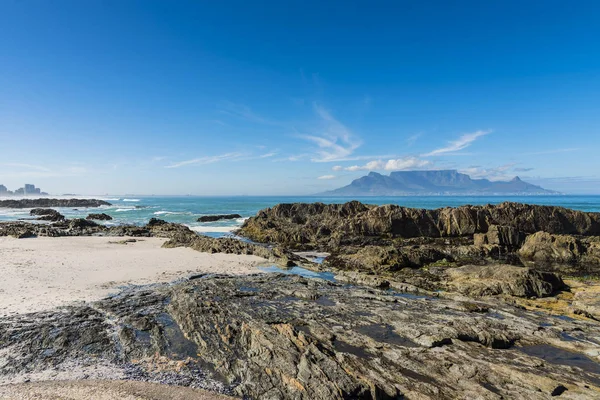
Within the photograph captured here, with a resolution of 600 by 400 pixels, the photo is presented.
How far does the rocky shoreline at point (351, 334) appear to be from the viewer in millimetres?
8945

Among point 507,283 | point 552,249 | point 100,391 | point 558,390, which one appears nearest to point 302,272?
point 507,283

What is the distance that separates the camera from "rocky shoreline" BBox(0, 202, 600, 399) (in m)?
8.95

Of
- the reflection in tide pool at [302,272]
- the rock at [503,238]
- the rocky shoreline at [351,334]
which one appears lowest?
the reflection in tide pool at [302,272]

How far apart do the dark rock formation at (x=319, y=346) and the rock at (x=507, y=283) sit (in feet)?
7.11

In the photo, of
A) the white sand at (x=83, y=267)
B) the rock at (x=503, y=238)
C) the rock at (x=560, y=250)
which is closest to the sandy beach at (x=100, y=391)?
the white sand at (x=83, y=267)

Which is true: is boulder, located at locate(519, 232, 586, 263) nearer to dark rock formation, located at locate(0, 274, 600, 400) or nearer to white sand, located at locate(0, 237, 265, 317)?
dark rock formation, located at locate(0, 274, 600, 400)

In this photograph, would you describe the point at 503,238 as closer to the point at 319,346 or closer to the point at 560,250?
the point at 560,250

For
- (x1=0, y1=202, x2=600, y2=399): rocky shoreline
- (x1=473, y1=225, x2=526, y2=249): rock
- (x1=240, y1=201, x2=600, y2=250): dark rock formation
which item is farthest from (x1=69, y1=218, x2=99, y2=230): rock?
(x1=473, y1=225, x2=526, y2=249): rock

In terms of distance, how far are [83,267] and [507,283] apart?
2986 centimetres

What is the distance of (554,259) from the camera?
25641 millimetres

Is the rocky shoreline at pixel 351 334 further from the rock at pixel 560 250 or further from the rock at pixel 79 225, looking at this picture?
the rock at pixel 79 225

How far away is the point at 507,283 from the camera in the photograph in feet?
57.6

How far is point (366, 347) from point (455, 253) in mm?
20873

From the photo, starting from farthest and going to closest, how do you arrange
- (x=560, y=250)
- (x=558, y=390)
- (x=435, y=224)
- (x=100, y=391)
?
1. (x=435, y=224)
2. (x=560, y=250)
3. (x=100, y=391)
4. (x=558, y=390)
